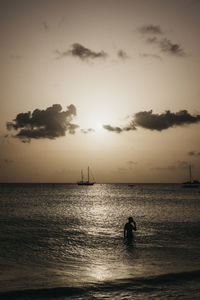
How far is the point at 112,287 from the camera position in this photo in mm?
14109

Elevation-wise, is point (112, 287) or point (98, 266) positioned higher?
point (112, 287)

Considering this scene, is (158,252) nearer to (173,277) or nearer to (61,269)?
(173,277)

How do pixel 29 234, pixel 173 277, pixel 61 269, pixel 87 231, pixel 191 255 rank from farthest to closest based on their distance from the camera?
pixel 87 231
pixel 29 234
pixel 191 255
pixel 61 269
pixel 173 277

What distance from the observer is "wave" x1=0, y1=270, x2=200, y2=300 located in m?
13.1

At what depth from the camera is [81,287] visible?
14164 millimetres

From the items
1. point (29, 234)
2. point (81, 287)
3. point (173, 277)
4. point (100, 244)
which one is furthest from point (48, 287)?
point (29, 234)

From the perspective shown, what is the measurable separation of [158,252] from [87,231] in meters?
13.9

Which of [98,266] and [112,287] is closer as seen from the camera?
[112,287]

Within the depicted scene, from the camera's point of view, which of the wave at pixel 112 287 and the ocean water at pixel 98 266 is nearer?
the wave at pixel 112 287

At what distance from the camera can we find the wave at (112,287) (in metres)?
13.1

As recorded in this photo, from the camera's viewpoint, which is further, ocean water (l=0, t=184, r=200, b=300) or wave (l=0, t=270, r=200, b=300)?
ocean water (l=0, t=184, r=200, b=300)

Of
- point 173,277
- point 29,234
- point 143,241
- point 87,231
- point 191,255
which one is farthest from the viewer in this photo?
point 87,231

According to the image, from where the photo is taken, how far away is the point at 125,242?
88.0 feet

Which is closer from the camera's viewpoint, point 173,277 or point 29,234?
point 173,277
